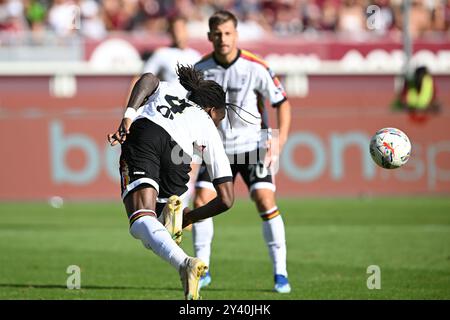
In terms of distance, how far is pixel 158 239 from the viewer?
735 centimetres

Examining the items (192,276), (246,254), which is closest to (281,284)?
(192,276)

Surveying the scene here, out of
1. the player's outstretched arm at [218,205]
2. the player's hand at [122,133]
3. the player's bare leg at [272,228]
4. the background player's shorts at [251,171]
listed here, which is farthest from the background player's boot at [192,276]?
the background player's shorts at [251,171]

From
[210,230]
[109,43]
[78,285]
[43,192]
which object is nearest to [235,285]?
[210,230]

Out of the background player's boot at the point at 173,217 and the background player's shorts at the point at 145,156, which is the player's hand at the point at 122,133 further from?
the background player's boot at the point at 173,217

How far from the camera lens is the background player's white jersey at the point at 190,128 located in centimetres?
780

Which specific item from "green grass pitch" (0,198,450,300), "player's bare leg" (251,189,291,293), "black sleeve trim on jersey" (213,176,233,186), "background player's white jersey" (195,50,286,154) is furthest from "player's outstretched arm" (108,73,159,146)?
"player's bare leg" (251,189,291,293)

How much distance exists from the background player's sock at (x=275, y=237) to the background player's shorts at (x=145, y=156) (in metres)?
2.35

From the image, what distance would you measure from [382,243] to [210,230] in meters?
3.89

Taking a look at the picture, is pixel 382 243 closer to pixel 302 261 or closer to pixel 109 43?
pixel 302 261

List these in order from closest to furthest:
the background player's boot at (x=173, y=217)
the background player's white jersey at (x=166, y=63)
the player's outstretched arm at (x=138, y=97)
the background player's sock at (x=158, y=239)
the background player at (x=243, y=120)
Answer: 1. the background player's sock at (x=158, y=239)
2. the background player's boot at (x=173, y=217)
3. the player's outstretched arm at (x=138, y=97)
4. the background player at (x=243, y=120)
5. the background player's white jersey at (x=166, y=63)

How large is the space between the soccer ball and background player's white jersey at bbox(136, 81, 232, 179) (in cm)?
179

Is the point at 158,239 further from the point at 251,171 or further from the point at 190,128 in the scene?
the point at 251,171

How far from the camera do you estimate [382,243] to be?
13414mm
